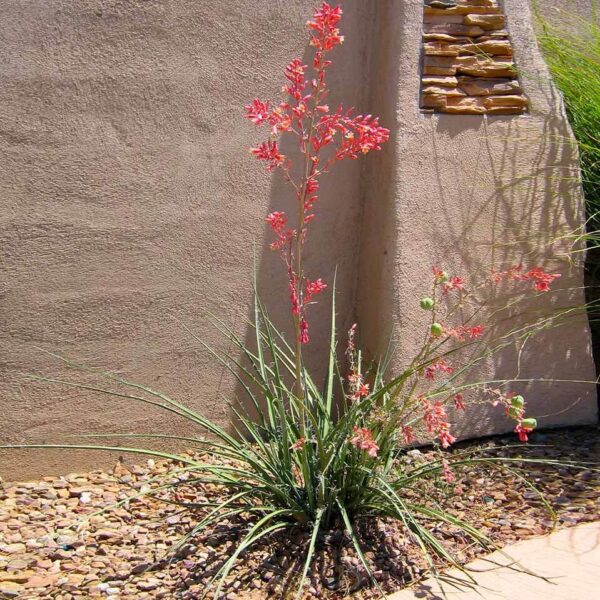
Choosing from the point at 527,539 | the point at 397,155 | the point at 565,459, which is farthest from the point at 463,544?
the point at 397,155

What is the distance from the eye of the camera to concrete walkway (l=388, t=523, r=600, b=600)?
290 centimetres

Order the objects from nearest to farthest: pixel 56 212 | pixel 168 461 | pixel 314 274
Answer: pixel 56 212, pixel 168 461, pixel 314 274

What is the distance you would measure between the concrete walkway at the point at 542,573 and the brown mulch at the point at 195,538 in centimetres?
8

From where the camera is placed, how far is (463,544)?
128 inches

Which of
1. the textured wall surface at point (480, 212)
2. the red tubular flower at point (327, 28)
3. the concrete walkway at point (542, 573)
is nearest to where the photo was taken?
the red tubular flower at point (327, 28)

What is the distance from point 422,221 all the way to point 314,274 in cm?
59

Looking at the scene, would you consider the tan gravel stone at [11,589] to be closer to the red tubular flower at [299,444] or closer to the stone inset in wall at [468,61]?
the red tubular flower at [299,444]

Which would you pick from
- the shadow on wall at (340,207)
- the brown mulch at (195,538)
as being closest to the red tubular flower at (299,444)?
the brown mulch at (195,538)

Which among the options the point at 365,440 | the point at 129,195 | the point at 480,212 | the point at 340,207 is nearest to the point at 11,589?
the point at 365,440

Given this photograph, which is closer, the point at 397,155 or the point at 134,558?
the point at 134,558

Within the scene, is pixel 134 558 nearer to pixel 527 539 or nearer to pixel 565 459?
pixel 527 539

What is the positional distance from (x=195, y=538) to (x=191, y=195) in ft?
5.10

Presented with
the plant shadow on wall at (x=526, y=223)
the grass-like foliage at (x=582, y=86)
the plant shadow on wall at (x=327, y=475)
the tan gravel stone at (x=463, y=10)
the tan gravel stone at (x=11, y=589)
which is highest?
the tan gravel stone at (x=463, y=10)

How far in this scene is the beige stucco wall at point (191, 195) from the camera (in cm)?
374
